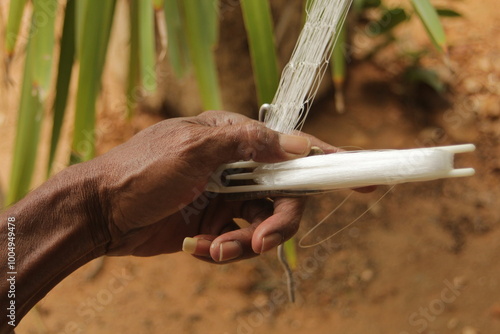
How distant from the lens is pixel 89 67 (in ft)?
3.32

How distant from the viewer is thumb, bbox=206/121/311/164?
717 millimetres

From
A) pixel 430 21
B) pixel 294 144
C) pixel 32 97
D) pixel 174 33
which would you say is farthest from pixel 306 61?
pixel 32 97

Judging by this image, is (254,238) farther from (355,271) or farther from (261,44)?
(355,271)

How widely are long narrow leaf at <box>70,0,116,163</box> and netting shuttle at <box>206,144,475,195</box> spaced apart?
1.11ft

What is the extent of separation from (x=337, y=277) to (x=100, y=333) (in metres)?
0.62

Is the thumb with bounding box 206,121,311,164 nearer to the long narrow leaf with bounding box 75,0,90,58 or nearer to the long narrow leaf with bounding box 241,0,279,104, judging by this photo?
the long narrow leaf with bounding box 241,0,279,104

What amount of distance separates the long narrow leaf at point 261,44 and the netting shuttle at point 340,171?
0.23 m

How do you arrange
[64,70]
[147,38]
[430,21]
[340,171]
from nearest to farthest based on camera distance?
[340,171] → [430,21] → [147,38] → [64,70]

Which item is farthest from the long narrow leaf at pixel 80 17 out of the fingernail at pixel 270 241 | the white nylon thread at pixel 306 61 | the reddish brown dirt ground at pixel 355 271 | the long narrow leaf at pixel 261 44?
the reddish brown dirt ground at pixel 355 271

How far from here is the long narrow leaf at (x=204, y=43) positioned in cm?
101

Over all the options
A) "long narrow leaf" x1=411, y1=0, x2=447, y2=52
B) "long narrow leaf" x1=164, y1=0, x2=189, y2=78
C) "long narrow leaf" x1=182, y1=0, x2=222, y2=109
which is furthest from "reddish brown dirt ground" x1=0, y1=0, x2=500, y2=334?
"long narrow leaf" x1=411, y1=0, x2=447, y2=52

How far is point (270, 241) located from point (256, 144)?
12cm

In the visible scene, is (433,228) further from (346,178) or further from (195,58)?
(346,178)

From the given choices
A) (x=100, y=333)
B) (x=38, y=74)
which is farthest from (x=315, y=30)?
(x=100, y=333)
